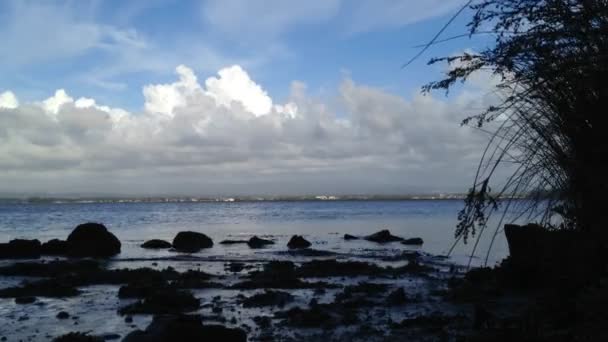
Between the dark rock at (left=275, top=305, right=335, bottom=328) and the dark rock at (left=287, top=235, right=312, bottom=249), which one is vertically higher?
the dark rock at (left=275, top=305, right=335, bottom=328)

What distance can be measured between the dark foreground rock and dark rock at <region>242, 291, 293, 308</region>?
15.6 ft

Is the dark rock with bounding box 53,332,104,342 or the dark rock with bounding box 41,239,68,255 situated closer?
the dark rock with bounding box 53,332,104,342

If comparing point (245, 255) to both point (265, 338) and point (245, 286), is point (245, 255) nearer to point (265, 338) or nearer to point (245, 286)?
point (245, 286)

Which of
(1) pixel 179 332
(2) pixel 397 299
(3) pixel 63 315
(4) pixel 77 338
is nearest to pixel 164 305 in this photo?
(3) pixel 63 315

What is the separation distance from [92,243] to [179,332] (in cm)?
2355

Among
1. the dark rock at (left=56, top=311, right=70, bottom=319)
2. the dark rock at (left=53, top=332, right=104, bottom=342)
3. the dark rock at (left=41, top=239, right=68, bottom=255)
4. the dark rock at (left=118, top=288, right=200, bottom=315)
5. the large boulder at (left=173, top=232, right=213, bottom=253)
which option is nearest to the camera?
the dark rock at (left=53, top=332, right=104, bottom=342)

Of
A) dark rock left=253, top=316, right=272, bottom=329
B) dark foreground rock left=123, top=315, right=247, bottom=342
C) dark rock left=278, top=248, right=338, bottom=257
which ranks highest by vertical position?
dark foreground rock left=123, top=315, right=247, bottom=342

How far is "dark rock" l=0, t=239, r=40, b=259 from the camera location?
27.5 meters

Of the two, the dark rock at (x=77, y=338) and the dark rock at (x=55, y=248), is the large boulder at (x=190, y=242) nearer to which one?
the dark rock at (x=55, y=248)

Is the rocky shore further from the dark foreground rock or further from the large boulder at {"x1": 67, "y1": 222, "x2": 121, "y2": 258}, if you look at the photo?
the large boulder at {"x1": 67, "y1": 222, "x2": 121, "y2": 258}

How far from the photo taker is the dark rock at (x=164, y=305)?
1215 cm

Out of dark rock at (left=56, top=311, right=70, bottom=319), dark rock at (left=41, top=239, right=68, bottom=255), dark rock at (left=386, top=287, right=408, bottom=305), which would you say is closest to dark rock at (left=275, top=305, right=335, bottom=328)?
dark rock at (left=386, top=287, right=408, bottom=305)

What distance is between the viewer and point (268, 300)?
44.5 feet

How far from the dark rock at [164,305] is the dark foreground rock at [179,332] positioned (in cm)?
413
